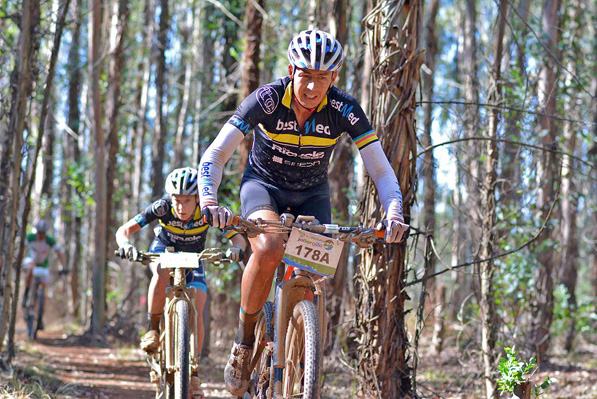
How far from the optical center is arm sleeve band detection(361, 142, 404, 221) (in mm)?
4141

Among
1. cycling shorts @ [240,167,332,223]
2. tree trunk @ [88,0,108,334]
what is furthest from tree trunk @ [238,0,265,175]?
cycling shorts @ [240,167,332,223]

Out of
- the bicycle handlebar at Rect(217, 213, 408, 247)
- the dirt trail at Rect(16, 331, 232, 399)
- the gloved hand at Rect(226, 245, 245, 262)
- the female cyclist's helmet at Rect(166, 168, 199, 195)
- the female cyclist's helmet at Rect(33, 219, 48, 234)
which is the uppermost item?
the female cyclist's helmet at Rect(33, 219, 48, 234)

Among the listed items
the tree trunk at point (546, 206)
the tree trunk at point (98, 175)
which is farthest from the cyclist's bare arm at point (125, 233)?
the tree trunk at point (98, 175)

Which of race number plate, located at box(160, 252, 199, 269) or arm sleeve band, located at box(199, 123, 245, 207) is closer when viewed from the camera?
arm sleeve band, located at box(199, 123, 245, 207)

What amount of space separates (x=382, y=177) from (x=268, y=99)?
0.85 metres

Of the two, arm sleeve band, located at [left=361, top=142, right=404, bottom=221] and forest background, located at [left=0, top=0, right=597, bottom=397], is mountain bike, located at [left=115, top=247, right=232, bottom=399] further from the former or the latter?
arm sleeve band, located at [left=361, top=142, right=404, bottom=221]

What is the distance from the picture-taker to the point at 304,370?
12.4 ft

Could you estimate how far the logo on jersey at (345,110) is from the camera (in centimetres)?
437

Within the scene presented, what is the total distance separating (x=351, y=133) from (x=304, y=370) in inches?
59.8

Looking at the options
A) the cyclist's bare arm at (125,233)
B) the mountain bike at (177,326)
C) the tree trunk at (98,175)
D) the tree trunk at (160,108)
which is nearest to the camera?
the mountain bike at (177,326)

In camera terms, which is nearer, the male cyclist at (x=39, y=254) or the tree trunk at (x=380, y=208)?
the tree trunk at (x=380, y=208)

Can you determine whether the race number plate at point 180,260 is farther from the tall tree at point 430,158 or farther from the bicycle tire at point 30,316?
the bicycle tire at point 30,316

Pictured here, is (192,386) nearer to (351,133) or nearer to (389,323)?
(389,323)

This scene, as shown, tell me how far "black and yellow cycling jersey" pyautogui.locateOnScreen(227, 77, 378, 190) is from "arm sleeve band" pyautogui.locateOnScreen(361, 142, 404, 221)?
0.23ft
